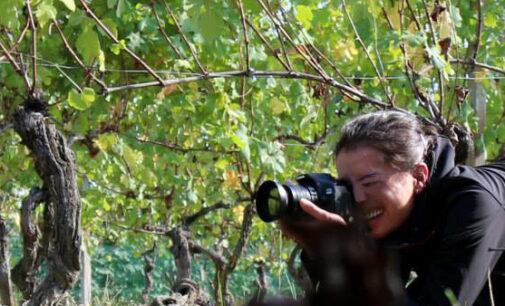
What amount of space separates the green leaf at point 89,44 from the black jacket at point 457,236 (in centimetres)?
264

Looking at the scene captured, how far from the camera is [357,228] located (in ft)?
2.25

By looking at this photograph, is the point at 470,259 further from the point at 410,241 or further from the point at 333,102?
the point at 333,102

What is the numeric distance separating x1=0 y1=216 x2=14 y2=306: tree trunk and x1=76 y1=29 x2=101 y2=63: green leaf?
1.35 metres

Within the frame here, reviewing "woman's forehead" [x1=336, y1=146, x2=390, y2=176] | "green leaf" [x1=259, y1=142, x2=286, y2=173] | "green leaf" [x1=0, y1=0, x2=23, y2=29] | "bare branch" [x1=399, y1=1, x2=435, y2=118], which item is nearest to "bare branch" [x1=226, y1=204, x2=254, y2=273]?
"green leaf" [x1=259, y1=142, x2=286, y2=173]

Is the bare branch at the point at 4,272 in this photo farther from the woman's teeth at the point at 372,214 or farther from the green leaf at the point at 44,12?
the woman's teeth at the point at 372,214

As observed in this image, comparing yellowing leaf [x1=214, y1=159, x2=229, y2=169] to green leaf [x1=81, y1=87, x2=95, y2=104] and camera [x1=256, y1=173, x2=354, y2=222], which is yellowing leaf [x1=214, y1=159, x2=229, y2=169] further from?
camera [x1=256, y1=173, x2=354, y2=222]

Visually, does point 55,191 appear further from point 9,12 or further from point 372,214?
point 372,214

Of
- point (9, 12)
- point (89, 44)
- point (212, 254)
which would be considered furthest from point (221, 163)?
point (212, 254)

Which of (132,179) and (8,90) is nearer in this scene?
(8,90)

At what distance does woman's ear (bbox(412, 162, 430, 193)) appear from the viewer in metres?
2.18

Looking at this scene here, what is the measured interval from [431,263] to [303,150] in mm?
7086

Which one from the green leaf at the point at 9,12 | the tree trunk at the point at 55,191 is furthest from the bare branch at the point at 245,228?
the green leaf at the point at 9,12

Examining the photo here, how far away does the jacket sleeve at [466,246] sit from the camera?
6.43ft

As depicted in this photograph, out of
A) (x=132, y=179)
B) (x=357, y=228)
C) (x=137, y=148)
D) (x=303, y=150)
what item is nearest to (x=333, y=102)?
(x=137, y=148)
